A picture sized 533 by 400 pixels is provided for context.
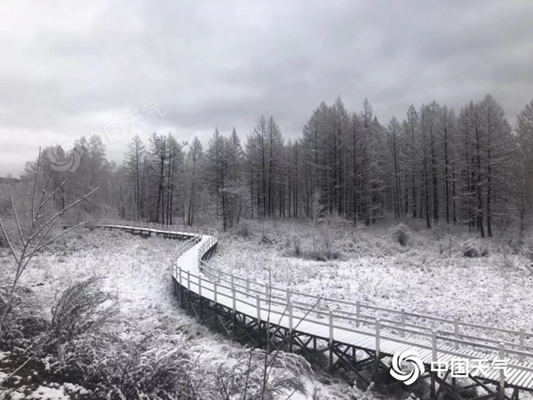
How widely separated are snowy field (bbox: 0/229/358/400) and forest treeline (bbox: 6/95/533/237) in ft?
41.1

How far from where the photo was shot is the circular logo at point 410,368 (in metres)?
8.45

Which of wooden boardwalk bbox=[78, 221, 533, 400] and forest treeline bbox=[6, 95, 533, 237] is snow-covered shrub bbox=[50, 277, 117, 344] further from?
forest treeline bbox=[6, 95, 533, 237]

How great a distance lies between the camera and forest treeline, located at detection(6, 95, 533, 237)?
34688 millimetres

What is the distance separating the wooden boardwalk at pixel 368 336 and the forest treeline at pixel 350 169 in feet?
74.3

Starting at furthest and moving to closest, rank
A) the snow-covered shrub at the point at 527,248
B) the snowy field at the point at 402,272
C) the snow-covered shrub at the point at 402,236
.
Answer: the snow-covered shrub at the point at 402,236 < the snow-covered shrub at the point at 527,248 < the snowy field at the point at 402,272

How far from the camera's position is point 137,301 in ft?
52.7

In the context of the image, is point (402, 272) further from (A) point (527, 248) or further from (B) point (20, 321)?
(B) point (20, 321)

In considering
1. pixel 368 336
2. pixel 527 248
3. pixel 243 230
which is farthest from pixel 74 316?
pixel 243 230

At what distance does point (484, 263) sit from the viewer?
806 inches

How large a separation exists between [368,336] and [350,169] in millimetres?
35398

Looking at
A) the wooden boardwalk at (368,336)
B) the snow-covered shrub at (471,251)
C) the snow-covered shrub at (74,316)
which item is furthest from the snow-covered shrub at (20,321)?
the snow-covered shrub at (471,251)

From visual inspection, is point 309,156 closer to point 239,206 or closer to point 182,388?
point 239,206

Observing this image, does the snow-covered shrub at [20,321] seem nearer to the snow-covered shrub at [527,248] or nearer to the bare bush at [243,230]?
the snow-covered shrub at [527,248]

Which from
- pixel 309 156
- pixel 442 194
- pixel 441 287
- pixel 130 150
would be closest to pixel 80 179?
pixel 130 150
